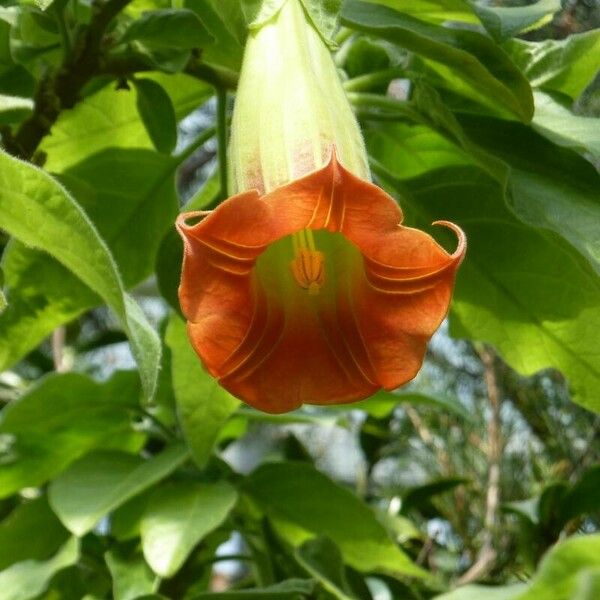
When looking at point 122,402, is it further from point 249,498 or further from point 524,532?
point 524,532

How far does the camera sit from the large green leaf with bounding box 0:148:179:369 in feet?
3.01

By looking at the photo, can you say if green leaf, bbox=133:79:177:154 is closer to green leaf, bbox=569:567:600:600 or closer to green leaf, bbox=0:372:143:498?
green leaf, bbox=0:372:143:498

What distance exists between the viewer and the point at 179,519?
37.7 inches

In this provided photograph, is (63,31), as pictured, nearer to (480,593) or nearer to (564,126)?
(564,126)

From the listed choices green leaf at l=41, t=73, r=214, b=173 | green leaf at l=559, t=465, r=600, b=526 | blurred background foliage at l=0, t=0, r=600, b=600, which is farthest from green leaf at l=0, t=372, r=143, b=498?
green leaf at l=559, t=465, r=600, b=526

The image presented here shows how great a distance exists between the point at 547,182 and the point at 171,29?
286 mm

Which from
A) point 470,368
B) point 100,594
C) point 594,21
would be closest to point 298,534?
point 100,594

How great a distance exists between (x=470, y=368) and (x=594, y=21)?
0.57 m

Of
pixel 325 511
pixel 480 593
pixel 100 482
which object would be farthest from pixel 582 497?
pixel 100 482

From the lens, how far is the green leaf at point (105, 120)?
982mm

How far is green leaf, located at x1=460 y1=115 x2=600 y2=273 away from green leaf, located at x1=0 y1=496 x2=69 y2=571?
0.57 meters

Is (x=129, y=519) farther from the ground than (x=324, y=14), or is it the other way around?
(x=324, y=14)

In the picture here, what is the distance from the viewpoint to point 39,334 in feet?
3.00

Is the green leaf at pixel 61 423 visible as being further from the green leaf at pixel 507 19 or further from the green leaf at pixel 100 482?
the green leaf at pixel 507 19
